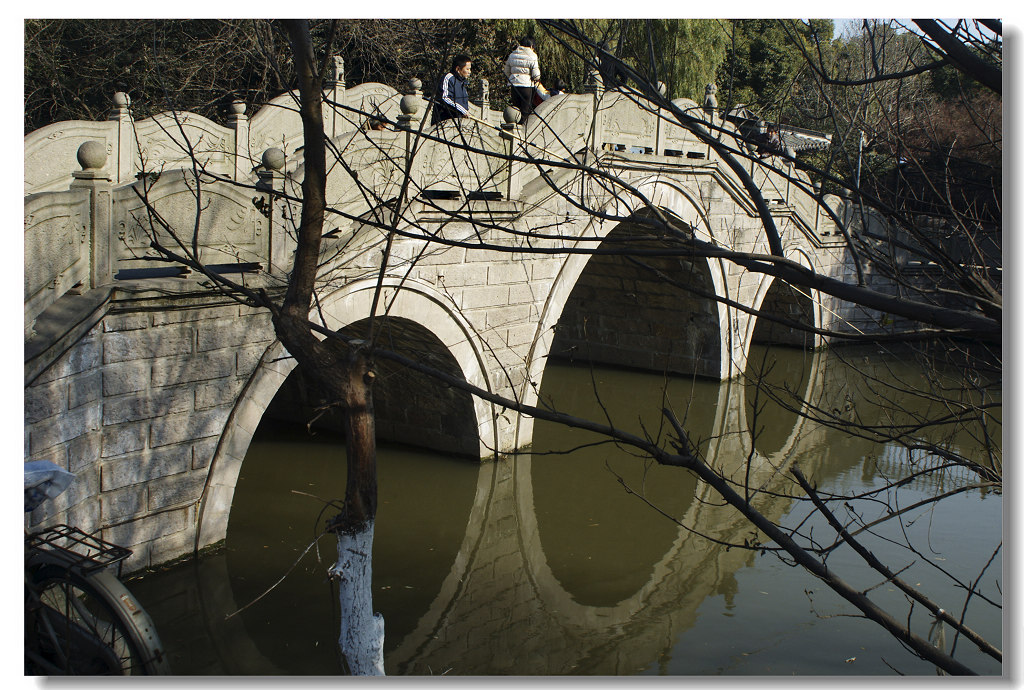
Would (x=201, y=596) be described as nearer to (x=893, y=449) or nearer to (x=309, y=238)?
(x=309, y=238)

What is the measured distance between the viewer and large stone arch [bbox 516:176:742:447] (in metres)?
8.84

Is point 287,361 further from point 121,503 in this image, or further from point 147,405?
point 121,503

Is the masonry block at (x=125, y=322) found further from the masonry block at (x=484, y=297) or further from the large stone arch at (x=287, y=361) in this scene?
the masonry block at (x=484, y=297)

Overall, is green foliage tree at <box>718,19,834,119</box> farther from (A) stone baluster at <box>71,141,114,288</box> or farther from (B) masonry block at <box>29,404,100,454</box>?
(B) masonry block at <box>29,404,100,454</box>

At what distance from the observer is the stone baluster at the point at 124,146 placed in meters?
7.69

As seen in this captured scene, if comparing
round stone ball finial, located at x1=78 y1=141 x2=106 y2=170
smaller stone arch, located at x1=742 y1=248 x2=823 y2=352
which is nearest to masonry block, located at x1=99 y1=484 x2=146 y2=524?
round stone ball finial, located at x1=78 y1=141 x2=106 y2=170

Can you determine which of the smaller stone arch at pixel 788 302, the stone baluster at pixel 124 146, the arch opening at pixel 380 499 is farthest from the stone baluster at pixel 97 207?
the smaller stone arch at pixel 788 302

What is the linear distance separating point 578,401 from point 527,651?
6.54 m

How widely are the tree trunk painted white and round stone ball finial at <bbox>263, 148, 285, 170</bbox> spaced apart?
9.57 feet

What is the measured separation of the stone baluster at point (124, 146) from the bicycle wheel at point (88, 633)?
4986mm

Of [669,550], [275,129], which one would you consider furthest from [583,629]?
[275,129]

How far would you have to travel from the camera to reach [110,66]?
11.6 m

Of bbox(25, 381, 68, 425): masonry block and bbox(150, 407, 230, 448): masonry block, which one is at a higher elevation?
bbox(25, 381, 68, 425): masonry block

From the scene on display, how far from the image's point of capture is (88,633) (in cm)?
356
